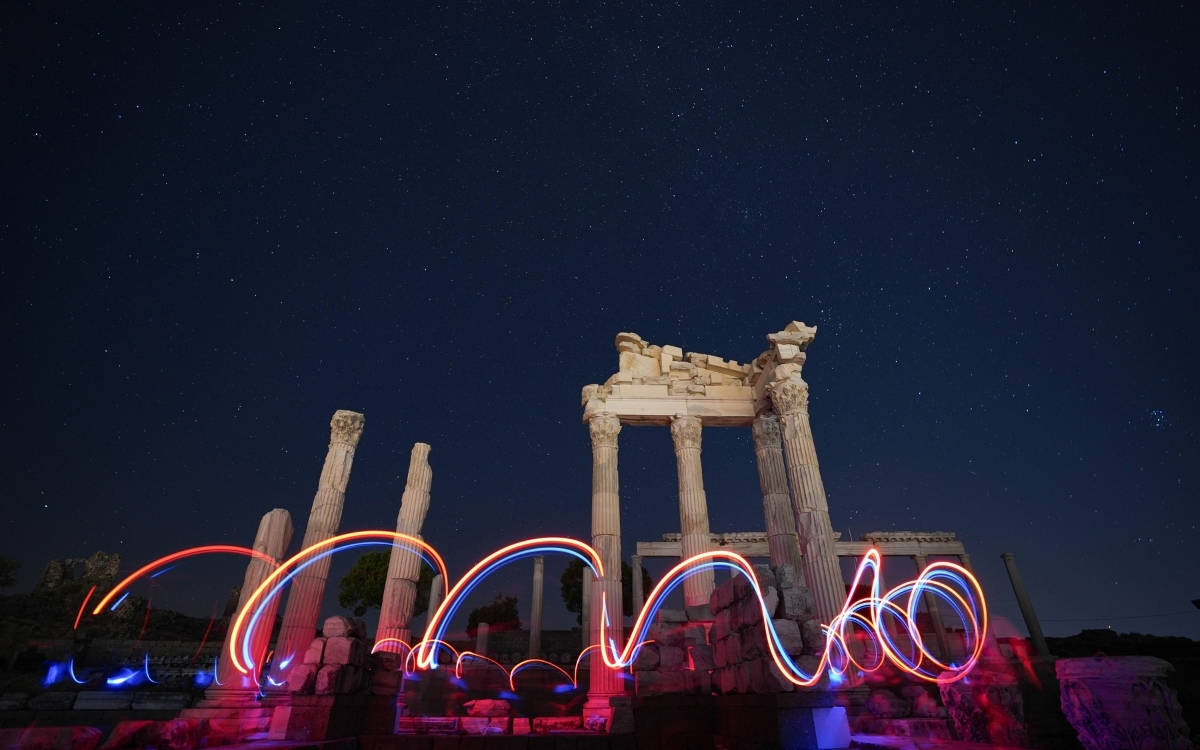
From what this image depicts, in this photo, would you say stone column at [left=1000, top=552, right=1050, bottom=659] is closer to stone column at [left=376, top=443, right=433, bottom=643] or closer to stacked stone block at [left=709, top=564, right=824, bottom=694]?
stacked stone block at [left=709, top=564, right=824, bottom=694]

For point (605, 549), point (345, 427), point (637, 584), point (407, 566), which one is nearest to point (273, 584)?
point (407, 566)

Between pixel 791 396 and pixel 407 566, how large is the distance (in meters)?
14.1

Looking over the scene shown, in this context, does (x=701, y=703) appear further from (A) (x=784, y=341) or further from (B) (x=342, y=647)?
(A) (x=784, y=341)

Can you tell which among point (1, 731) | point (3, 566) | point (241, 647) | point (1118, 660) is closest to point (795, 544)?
point (1118, 660)

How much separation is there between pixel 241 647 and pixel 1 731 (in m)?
6.17

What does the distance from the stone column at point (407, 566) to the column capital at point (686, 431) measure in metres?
9.44

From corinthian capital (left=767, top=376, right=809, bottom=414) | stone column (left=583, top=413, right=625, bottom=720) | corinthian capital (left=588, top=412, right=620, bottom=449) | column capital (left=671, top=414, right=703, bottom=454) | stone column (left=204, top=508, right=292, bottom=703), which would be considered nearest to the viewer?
stone column (left=204, top=508, right=292, bottom=703)

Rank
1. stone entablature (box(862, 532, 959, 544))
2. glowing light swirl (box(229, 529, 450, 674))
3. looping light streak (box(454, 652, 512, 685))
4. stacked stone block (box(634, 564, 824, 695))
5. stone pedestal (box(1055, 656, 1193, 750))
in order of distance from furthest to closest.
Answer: stone entablature (box(862, 532, 959, 544)), looping light streak (box(454, 652, 512, 685)), glowing light swirl (box(229, 529, 450, 674)), stacked stone block (box(634, 564, 824, 695)), stone pedestal (box(1055, 656, 1193, 750))

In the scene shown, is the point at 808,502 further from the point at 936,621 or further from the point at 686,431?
the point at 936,621

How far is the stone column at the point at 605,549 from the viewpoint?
16.7 metres

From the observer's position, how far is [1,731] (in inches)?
338

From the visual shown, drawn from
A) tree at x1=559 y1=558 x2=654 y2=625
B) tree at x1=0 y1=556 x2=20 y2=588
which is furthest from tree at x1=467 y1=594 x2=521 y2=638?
tree at x1=0 y1=556 x2=20 y2=588

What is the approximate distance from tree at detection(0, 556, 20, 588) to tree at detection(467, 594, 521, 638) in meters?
30.9

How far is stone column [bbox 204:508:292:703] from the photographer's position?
1352 centimetres
